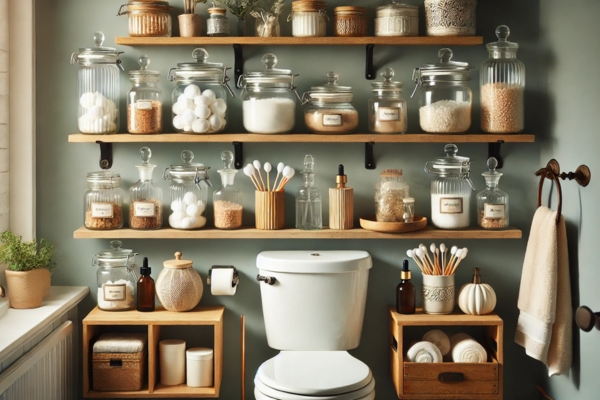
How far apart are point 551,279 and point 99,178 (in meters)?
1.65

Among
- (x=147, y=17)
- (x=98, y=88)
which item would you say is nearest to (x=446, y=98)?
(x=147, y=17)

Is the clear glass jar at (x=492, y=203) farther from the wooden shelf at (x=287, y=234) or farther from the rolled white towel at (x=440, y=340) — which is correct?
the rolled white towel at (x=440, y=340)

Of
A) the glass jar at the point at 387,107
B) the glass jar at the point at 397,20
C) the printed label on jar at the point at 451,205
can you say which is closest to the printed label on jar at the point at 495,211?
the printed label on jar at the point at 451,205

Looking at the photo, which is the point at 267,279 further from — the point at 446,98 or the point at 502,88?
the point at 502,88

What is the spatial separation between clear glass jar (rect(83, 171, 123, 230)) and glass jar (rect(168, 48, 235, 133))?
1.10ft

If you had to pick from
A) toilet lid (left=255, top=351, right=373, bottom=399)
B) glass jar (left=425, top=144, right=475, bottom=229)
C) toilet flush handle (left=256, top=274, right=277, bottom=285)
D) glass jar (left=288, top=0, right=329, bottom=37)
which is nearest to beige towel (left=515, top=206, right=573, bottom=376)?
glass jar (left=425, top=144, right=475, bottom=229)

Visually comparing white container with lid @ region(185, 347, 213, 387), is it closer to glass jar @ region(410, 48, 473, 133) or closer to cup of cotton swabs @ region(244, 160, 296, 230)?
cup of cotton swabs @ region(244, 160, 296, 230)

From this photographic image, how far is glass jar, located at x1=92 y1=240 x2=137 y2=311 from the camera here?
2.73 m

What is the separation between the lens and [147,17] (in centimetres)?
266

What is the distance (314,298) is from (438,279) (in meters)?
0.47

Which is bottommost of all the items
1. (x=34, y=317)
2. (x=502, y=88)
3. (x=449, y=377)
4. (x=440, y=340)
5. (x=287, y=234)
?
(x=449, y=377)

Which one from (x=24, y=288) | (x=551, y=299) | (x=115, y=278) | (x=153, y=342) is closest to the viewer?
(x=551, y=299)

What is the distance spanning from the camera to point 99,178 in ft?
8.91

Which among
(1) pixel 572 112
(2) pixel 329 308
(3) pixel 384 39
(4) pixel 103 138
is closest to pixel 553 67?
(1) pixel 572 112
